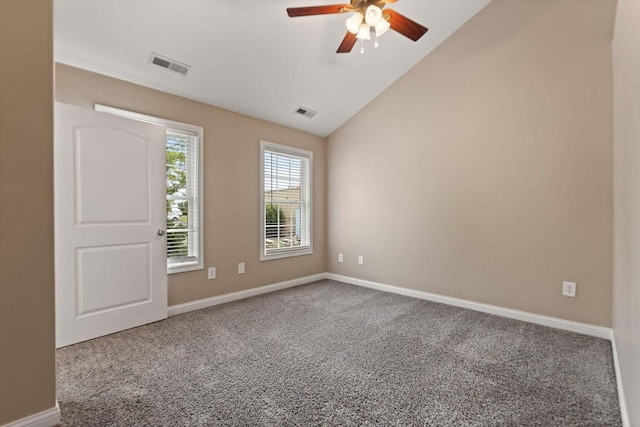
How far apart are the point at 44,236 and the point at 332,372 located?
1.84 meters

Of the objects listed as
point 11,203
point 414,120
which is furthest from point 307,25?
point 11,203

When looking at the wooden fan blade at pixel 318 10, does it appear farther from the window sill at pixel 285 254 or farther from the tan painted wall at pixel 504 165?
the window sill at pixel 285 254

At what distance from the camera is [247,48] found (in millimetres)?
2816

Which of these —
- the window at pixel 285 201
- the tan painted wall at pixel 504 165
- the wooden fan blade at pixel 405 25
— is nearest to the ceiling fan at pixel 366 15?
the wooden fan blade at pixel 405 25

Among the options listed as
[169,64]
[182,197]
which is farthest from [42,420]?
[169,64]

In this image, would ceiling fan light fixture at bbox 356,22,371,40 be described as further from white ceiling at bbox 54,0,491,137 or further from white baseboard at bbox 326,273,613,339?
white baseboard at bbox 326,273,613,339

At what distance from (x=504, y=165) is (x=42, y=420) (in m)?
3.95

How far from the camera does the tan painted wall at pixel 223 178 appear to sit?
2.81m

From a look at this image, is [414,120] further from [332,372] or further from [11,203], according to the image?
[11,203]

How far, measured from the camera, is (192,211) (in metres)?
3.28

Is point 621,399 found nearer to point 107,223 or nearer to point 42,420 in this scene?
point 42,420

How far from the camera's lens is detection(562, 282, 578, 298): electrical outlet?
2.70m

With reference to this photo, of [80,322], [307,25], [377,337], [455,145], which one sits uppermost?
[307,25]

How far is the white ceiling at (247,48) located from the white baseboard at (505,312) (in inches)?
102
